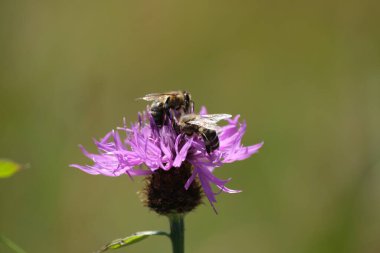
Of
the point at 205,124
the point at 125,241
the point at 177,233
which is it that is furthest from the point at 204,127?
the point at 125,241

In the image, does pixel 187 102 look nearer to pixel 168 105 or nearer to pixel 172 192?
pixel 168 105

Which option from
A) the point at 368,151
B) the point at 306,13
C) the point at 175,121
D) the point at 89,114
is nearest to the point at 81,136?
the point at 89,114

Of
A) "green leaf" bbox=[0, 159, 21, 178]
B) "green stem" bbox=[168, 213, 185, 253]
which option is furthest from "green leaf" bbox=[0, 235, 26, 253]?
"green stem" bbox=[168, 213, 185, 253]

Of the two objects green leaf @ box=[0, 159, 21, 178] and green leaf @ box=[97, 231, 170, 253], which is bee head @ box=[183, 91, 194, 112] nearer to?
green leaf @ box=[97, 231, 170, 253]

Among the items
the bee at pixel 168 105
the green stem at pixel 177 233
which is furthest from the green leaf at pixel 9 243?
the bee at pixel 168 105

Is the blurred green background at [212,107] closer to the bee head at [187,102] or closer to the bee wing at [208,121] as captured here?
the bee head at [187,102]

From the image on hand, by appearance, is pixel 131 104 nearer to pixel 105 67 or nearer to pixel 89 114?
pixel 105 67
